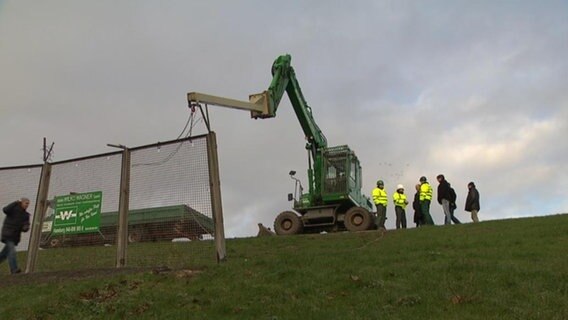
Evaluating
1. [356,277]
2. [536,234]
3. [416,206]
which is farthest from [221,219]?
[416,206]

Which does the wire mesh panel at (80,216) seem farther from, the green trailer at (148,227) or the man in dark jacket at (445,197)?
the man in dark jacket at (445,197)

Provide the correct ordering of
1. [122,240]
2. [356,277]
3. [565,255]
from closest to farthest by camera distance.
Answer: [356,277] < [565,255] < [122,240]

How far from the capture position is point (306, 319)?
7.45 meters

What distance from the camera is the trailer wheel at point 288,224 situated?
24.4 m

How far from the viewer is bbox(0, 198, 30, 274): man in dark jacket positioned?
41.9 ft

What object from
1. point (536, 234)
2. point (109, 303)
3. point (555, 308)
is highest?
point (536, 234)

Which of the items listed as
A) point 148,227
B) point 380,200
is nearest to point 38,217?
point 148,227

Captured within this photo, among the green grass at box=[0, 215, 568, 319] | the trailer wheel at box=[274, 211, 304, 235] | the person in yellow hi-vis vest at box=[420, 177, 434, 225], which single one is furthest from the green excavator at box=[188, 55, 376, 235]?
the green grass at box=[0, 215, 568, 319]

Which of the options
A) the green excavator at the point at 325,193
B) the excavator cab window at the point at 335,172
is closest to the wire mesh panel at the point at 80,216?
the green excavator at the point at 325,193

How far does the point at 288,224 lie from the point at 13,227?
13.2m

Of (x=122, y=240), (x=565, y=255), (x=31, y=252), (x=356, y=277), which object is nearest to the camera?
(x=356, y=277)

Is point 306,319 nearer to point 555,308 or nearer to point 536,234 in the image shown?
point 555,308

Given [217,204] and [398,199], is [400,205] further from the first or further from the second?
[217,204]

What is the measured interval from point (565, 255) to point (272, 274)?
17.7ft
